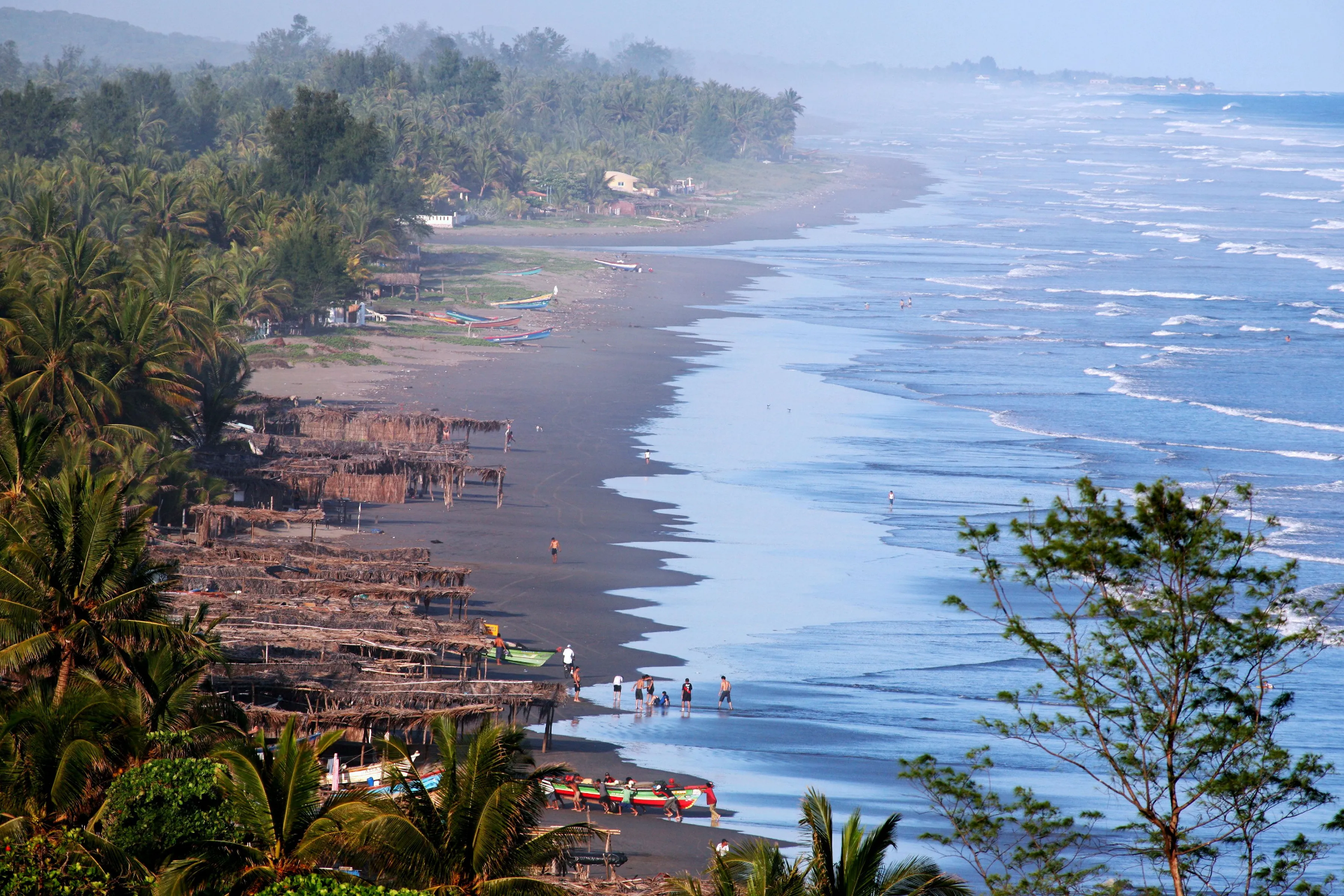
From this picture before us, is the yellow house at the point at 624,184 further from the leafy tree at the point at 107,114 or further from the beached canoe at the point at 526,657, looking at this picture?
the beached canoe at the point at 526,657

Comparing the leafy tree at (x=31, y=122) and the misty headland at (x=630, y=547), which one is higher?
A: the leafy tree at (x=31, y=122)

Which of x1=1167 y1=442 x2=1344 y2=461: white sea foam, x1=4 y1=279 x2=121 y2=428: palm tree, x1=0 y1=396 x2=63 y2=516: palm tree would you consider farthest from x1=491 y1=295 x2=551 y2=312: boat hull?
x1=0 y1=396 x2=63 y2=516: palm tree

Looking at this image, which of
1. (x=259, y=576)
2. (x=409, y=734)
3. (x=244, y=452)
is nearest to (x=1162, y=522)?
(x=409, y=734)

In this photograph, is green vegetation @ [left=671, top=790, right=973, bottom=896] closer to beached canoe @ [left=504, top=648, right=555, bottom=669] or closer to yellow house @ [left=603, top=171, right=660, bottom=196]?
beached canoe @ [left=504, top=648, right=555, bottom=669]

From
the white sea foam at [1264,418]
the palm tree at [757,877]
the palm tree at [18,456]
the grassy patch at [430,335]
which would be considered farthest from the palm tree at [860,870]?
the grassy patch at [430,335]

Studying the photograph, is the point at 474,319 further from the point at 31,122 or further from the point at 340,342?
the point at 31,122

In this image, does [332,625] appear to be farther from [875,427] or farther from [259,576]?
[875,427]

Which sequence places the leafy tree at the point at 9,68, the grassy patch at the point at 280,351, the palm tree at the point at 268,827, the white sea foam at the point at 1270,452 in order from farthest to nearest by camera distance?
the leafy tree at the point at 9,68, the grassy patch at the point at 280,351, the white sea foam at the point at 1270,452, the palm tree at the point at 268,827
